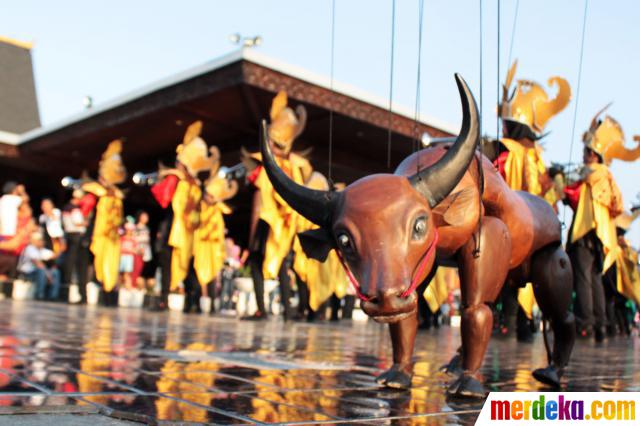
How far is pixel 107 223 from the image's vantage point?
15.8 m

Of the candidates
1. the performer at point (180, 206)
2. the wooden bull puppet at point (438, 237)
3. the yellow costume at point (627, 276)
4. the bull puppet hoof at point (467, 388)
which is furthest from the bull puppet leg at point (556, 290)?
the performer at point (180, 206)

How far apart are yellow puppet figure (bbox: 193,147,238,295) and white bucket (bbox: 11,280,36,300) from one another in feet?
17.5

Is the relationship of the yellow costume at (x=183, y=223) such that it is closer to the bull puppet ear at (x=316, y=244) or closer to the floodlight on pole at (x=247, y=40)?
the floodlight on pole at (x=247, y=40)

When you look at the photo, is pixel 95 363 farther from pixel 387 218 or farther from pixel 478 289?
pixel 478 289

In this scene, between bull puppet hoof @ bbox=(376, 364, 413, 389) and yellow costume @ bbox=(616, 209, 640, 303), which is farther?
yellow costume @ bbox=(616, 209, 640, 303)

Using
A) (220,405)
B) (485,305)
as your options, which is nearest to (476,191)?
(485,305)

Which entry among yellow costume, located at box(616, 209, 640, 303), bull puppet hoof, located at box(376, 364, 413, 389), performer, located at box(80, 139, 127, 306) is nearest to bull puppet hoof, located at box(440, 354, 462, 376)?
bull puppet hoof, located at box(376, 364, 413, 389)

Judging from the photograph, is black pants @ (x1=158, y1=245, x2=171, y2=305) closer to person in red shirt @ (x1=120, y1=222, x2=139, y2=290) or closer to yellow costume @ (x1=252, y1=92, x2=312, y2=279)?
yellow costume @ (x1=252, y1=92, x2=312, y2=279)

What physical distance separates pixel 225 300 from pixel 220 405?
16161 mm

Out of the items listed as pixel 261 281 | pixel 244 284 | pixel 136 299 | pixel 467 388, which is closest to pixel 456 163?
pixel 467 388

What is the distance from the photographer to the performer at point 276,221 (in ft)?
37.8

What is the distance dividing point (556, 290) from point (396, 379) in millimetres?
1203

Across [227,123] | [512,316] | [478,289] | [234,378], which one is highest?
[227,123]

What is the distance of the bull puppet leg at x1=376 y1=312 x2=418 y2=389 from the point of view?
3729 mm
